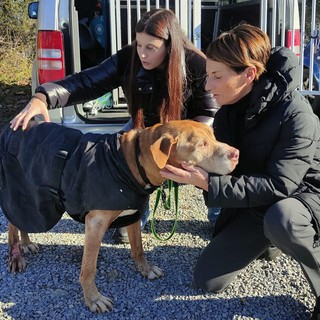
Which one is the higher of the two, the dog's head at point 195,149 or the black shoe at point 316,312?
the dog's head at point 195,149

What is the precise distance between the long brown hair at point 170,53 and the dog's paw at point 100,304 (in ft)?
4.35

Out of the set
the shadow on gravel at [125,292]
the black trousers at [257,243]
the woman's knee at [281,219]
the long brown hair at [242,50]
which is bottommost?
the shadow on gravel at [125,292]

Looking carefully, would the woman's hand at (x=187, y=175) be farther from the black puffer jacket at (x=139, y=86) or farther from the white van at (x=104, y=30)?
the white van at (x=104, y=30)

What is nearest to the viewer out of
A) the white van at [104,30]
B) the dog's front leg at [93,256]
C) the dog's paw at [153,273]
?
the dog's front leg at [93,256]

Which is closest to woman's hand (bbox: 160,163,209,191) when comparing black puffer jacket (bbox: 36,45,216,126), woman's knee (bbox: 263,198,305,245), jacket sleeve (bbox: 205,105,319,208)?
jacket sleeve (bbox: 205,105,319,208)

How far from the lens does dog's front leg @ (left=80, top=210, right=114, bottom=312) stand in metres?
2.78

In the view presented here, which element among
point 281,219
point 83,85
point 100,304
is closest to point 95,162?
point 100,304

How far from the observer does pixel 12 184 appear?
3.18m

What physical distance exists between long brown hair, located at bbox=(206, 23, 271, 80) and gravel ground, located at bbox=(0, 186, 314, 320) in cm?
144

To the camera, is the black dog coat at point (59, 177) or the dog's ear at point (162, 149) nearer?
the dog's ear at point (162, 149)

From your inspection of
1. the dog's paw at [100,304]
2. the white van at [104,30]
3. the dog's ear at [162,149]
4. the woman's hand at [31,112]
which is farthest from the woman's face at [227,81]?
the white van at [104,30]

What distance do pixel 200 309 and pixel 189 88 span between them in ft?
5.09

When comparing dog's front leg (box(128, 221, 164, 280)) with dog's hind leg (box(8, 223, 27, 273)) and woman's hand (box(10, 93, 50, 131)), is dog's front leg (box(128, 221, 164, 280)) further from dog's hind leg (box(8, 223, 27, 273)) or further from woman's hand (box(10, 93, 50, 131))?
woman's hand (box(10, 93, 50, 131))

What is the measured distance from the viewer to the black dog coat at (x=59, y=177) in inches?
106
